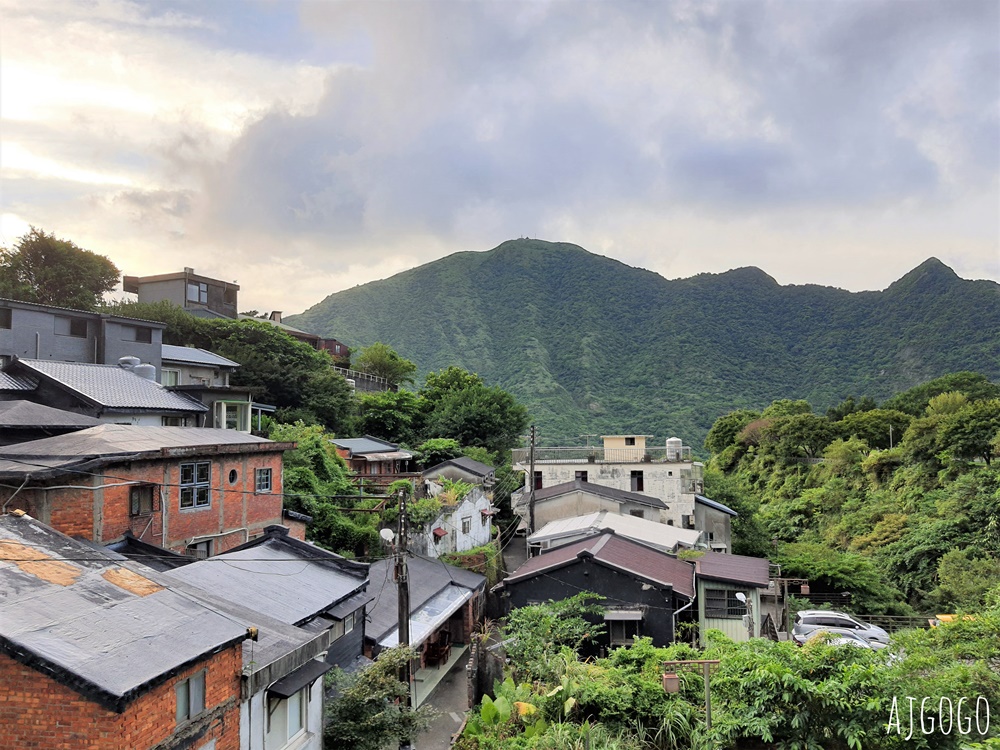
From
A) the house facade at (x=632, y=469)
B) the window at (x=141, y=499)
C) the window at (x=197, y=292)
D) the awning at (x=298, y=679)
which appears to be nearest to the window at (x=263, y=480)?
the window at (x=141, y=499)

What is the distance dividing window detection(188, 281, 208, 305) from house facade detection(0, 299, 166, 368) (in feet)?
68.6

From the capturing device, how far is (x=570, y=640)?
58.6ft

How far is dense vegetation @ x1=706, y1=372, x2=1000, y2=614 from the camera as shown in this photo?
27155 mm

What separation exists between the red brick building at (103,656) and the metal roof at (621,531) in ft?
60.6

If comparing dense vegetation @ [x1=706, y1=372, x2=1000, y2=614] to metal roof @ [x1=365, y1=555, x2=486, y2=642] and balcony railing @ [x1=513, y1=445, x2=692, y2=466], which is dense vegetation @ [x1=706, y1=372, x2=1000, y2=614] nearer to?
balcony railing @ [x1=513, y1=445, x2=692, y2=466]

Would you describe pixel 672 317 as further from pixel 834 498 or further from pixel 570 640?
pixel 570 640

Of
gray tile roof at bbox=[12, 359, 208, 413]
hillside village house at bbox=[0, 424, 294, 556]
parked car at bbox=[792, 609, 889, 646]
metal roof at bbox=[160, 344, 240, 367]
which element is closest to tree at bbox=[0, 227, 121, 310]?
metal roof at bbox=[160, 344, 240, 367]

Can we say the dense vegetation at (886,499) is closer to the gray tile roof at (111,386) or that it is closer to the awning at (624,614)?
the awning at (624,614)

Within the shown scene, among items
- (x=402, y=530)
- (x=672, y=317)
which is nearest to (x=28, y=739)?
(x=402, y=530)

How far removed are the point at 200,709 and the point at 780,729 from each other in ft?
25.5

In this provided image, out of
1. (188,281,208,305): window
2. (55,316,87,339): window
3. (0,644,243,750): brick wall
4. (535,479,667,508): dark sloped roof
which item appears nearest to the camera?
(0,644,243,750): brick wall

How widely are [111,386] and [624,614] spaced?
1905 centimetres

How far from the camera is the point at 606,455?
1556 inches

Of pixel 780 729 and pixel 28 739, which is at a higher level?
pixel 28 739
